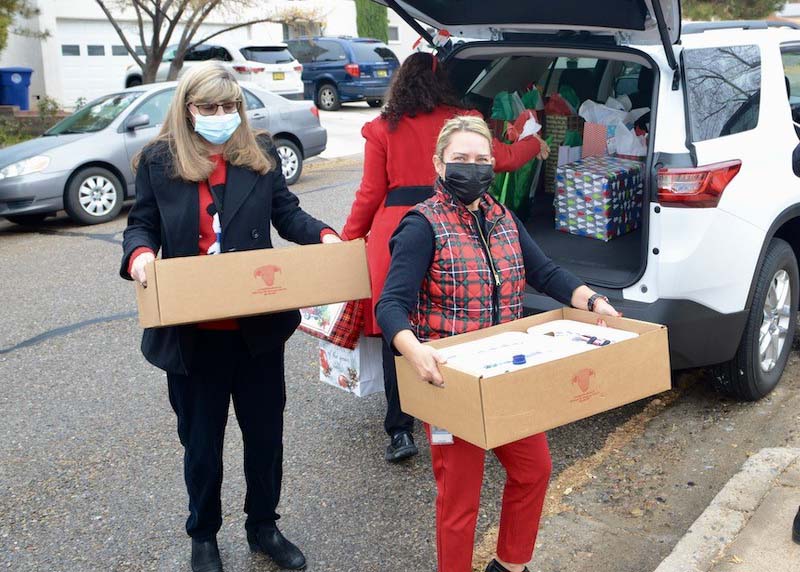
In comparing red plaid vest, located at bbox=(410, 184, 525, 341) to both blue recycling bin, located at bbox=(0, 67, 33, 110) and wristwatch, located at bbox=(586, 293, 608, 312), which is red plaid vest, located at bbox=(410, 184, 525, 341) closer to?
wristwatch, located at bbox=(586, 293, 608, 312)

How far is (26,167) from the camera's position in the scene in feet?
32.1

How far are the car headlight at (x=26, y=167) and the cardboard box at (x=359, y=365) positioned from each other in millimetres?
6545

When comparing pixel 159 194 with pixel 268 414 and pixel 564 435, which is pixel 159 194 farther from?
pixel 564 435

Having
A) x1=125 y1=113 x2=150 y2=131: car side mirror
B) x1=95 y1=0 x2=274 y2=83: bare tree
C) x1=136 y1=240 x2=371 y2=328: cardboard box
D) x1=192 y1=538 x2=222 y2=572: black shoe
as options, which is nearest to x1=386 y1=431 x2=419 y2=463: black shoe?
x1=192 y1=538 x2=222 y2=572: black shoe

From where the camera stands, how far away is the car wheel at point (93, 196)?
10.1 meters

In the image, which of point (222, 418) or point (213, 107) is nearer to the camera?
point (213, 107)

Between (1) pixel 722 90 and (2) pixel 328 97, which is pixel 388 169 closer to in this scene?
(1) pixel 722 90

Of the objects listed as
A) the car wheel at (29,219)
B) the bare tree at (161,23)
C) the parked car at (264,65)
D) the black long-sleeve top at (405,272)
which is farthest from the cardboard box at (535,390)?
the parked car at (264,65)

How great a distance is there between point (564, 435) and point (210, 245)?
2205 mm

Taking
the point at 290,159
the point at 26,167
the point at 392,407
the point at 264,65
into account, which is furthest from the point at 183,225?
the point at 264,65

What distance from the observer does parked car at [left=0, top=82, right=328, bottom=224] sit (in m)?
9.75

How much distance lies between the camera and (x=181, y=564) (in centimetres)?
352

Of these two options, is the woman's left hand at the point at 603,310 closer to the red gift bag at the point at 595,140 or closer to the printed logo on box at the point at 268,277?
the printed logo on box at the point at 268,277

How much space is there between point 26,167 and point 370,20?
78.4 ft
